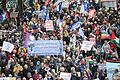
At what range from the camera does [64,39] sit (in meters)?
18.9

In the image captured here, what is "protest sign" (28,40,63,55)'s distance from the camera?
15586 mm

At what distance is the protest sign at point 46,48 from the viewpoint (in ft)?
51.1

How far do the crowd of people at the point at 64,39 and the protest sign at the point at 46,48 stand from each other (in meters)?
0.36

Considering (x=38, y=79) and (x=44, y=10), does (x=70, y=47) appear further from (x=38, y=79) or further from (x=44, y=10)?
(x=44, y=10)

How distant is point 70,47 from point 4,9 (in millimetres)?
7524

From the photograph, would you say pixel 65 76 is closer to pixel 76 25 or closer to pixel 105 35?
pixel 105 35

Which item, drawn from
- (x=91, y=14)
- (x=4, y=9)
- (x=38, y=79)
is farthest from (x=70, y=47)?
(x=4, y=9)

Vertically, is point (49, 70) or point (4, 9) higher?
point (4, 9)

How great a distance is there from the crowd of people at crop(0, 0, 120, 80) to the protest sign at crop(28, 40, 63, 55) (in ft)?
1.18

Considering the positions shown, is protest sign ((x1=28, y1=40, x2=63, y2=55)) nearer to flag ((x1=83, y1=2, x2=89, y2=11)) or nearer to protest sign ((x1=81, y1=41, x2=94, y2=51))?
protest sign ((x1=81, y1=41, x2=94, y2=51))

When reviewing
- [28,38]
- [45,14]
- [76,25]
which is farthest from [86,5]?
[28,38]

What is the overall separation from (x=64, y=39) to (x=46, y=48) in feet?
11.0

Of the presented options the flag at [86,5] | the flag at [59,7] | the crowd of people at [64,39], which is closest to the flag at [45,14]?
the crowd of people at [64,39]

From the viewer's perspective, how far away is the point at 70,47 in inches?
688
